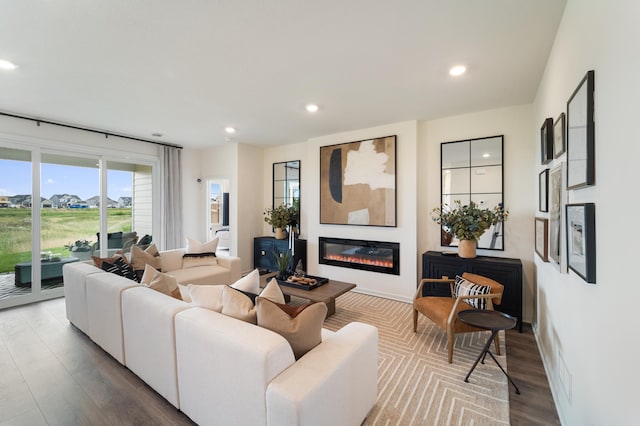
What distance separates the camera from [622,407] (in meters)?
1.05

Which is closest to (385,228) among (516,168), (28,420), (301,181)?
(516,168)

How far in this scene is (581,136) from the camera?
148 centimetres

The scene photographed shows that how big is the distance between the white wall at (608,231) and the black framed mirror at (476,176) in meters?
1.99

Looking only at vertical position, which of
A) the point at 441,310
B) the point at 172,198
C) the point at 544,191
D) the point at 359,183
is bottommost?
the point at 441,310

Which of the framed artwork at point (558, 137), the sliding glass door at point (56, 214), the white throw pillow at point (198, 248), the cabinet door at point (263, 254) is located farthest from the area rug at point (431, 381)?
the sliding glass door at point (56, 214)

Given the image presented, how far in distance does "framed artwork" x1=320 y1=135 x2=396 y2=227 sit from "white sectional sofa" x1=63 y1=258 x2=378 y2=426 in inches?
110

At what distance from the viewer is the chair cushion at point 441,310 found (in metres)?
2.60

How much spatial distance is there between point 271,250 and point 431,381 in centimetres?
387

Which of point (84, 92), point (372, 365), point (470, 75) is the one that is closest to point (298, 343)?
point (372, 365)

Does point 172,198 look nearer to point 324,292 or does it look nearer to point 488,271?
point 324,292

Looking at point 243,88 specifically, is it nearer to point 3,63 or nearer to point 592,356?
point 3,63

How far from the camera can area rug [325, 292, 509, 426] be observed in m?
1.92

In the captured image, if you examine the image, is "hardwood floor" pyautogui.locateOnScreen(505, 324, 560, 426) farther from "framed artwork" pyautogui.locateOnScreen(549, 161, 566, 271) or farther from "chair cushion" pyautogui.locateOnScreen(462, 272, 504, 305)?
"framed artwork" pyautogui.locateOnScreen(549, 161, 566, 271)

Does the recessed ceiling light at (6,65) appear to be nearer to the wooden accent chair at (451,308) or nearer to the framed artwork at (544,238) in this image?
the wooden accent chair at (451,308)
